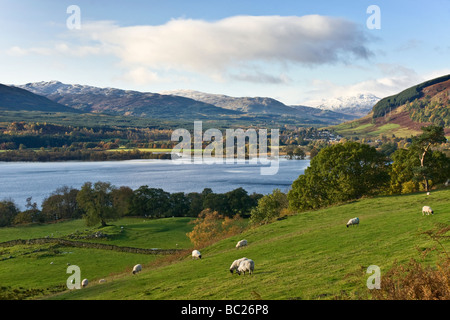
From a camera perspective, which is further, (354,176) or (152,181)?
(152,181)

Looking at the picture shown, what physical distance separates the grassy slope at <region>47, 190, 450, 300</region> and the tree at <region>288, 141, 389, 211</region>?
1955 cm

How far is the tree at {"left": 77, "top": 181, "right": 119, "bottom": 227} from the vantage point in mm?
77500

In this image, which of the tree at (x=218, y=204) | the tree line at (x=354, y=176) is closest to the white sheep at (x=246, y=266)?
the tree line at (x=354, y=176)

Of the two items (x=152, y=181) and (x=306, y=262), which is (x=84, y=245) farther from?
(x=152, y=181)

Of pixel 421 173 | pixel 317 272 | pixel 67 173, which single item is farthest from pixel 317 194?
pixel 67 173

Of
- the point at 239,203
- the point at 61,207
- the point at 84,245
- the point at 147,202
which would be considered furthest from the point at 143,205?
the point at 84,245

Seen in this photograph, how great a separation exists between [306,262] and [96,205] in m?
66.2

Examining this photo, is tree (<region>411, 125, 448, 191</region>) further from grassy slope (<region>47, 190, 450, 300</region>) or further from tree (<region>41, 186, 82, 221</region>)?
tree (<region>41, 186, 82, 221</region>)

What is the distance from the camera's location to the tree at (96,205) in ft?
254

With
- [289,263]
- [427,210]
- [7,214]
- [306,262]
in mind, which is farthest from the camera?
[7,214]

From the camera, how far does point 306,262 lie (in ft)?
67.0

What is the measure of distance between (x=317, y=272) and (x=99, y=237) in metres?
55.7

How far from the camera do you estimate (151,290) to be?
21.0 m
